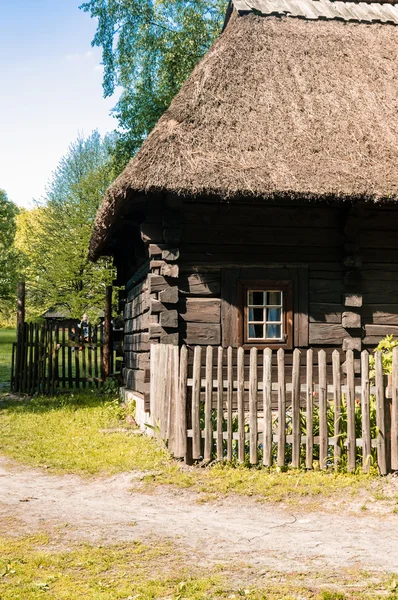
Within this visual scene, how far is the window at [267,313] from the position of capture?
938 cm

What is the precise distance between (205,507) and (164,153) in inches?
192

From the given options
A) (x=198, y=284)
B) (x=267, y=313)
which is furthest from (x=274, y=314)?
(x=198, y=284)

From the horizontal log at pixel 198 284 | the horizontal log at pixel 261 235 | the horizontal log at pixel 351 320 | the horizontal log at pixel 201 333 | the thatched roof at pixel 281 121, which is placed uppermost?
the thatched roof at pixel 281 121

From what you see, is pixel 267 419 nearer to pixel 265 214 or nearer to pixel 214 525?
pixel 214 525

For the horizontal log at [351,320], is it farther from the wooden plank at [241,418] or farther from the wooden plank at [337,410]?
the wooden plank at [241,418]

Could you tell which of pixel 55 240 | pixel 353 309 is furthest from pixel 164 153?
pixel 55 240

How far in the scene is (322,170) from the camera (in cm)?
877

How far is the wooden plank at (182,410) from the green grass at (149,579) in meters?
2.40

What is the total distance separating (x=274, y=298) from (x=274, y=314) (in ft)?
0.78

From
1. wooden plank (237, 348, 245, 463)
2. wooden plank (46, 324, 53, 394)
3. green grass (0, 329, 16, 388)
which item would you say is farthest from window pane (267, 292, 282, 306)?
green grass (0, 329, 16, 388)

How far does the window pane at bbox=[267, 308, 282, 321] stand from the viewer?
31.2ft

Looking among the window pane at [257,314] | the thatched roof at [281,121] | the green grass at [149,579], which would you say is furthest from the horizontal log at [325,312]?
the green grass at [149,579]

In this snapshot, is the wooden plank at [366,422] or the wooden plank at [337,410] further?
the wooden plank at [337,410]

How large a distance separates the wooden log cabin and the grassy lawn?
1.27 m
